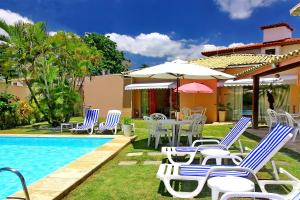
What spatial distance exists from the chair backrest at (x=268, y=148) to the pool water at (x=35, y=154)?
22.3 ft

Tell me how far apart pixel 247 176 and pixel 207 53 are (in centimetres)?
4961

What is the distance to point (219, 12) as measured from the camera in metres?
59.6

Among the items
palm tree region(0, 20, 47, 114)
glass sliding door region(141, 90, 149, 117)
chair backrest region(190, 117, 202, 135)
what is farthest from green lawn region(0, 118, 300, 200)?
glass sliding door region(141, 90, 149, 117)

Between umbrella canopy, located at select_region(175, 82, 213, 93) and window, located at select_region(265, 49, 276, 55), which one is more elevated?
window, located at select_region(265, 49, 276, 55)

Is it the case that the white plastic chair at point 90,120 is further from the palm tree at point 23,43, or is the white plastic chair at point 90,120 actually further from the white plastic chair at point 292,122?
the white plastic chair at point 292,122

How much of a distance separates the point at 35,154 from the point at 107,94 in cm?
2355

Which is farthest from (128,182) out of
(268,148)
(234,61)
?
(234,61)

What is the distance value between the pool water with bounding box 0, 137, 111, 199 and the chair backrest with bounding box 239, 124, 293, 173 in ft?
22.3

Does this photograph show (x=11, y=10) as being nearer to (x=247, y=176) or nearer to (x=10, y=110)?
(x=10, y=110)

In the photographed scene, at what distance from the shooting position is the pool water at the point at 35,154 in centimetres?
1217

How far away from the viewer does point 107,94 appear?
4000cm

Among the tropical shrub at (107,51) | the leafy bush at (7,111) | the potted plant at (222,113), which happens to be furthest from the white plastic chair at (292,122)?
the tropical shrub at (107,51)

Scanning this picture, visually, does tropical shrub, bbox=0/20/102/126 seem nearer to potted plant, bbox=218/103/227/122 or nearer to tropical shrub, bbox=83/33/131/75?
potted plant, bbox=218/103/227/122

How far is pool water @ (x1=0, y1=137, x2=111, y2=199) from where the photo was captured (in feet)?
39.9
